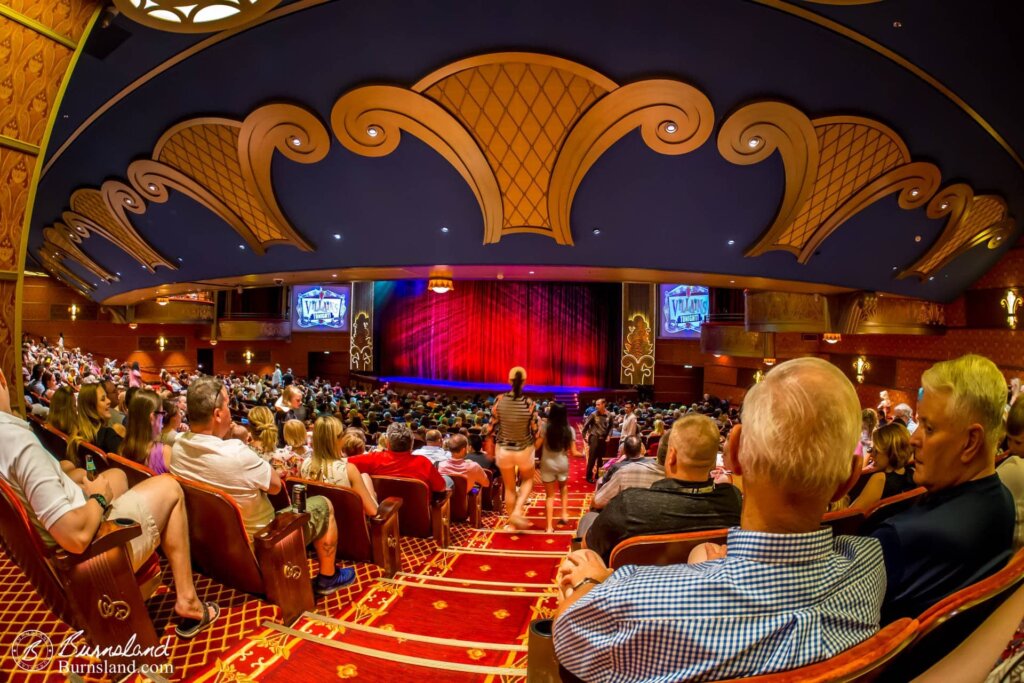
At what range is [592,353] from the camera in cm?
1784

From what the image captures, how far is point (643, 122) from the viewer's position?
3.84 meters

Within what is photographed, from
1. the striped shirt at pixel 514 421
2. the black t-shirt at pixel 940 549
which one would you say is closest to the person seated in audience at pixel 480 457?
the striped shirt at pixel 514 421

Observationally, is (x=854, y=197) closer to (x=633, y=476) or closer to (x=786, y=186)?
(x=786, y=186)

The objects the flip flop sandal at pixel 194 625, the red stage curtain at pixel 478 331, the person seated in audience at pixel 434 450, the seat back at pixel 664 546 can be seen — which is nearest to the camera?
the seat back at pixel 664 546

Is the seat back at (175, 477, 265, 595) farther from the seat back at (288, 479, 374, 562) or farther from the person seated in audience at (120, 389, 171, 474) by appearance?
the person seated in audience at (120, 389, 171, 474)

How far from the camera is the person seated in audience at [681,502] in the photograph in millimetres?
1704

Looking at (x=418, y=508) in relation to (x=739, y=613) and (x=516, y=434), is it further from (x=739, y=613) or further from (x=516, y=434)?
(x=739, y=613)

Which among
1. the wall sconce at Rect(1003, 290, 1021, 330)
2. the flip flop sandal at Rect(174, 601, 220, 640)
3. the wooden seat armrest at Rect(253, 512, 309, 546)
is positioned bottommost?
the flip flop sandal at Rect(174, 601, 220, 640)

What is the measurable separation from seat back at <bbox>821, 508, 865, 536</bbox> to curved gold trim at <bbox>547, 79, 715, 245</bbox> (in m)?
3.04

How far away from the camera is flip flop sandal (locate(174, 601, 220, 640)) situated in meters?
1.98

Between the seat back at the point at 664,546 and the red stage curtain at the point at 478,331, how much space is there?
16763 millimetres

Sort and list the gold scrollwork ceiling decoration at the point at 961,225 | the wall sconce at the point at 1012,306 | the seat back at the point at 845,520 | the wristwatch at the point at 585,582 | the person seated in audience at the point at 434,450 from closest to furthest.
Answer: the wristwatch at the point at 585,582, the seat back at the point at 845,520, the gold scrollwork ceiling decoration at the point at 961,225, the person seated in audience at the point at 434,450, the wall sconce at the point at 1012,306

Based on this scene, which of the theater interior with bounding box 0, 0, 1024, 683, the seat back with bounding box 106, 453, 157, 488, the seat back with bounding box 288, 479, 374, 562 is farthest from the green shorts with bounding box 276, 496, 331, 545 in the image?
the seat back with bounding box 106, 453, 157, 488

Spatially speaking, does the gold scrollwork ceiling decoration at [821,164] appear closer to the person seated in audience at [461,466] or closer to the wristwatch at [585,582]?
the person seated in audience at [461,466]
